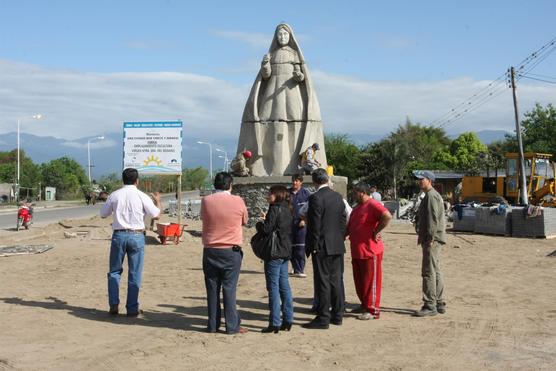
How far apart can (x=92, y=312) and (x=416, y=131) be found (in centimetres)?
6796

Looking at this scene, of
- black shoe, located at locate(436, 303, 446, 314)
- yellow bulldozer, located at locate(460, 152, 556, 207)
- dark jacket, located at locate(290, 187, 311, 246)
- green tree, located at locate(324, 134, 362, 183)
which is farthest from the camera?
green tree, located at locate(324, 134, 362, 183)

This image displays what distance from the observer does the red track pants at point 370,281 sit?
7773mm

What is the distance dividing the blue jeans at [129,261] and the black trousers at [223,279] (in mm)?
1174

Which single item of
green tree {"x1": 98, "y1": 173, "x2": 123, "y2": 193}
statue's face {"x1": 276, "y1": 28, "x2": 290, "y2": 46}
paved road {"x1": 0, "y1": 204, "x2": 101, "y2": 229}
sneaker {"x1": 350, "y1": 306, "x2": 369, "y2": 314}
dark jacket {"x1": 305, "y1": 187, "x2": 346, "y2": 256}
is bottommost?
sneaker {"x1": 350, "y1": 306, "x2": 369, "y2": 314}

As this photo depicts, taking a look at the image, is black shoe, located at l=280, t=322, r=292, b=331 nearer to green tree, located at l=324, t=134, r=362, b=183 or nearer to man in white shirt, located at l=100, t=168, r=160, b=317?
man in white shirt, located at l=100, t=168, r=160, b=317

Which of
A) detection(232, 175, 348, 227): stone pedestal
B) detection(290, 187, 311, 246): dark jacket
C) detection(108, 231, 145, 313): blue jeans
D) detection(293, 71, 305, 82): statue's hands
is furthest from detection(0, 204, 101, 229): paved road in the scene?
detection(108, 231, 145, 313): blue jeans

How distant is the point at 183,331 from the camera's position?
719 cm

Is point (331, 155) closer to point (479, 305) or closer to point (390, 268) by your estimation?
point (390, 268)

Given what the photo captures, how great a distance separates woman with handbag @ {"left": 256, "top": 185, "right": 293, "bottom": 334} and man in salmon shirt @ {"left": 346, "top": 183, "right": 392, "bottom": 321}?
0.97 meters

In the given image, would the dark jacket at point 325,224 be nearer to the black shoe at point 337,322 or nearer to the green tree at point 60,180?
the black shoe at point 337,322

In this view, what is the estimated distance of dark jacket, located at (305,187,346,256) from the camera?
24.1 feet

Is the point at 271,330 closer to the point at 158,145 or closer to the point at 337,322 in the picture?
the point at 337,322

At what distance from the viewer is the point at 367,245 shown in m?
7.76

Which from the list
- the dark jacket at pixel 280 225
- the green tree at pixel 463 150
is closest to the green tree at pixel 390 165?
the green tree at pixel 463 150
